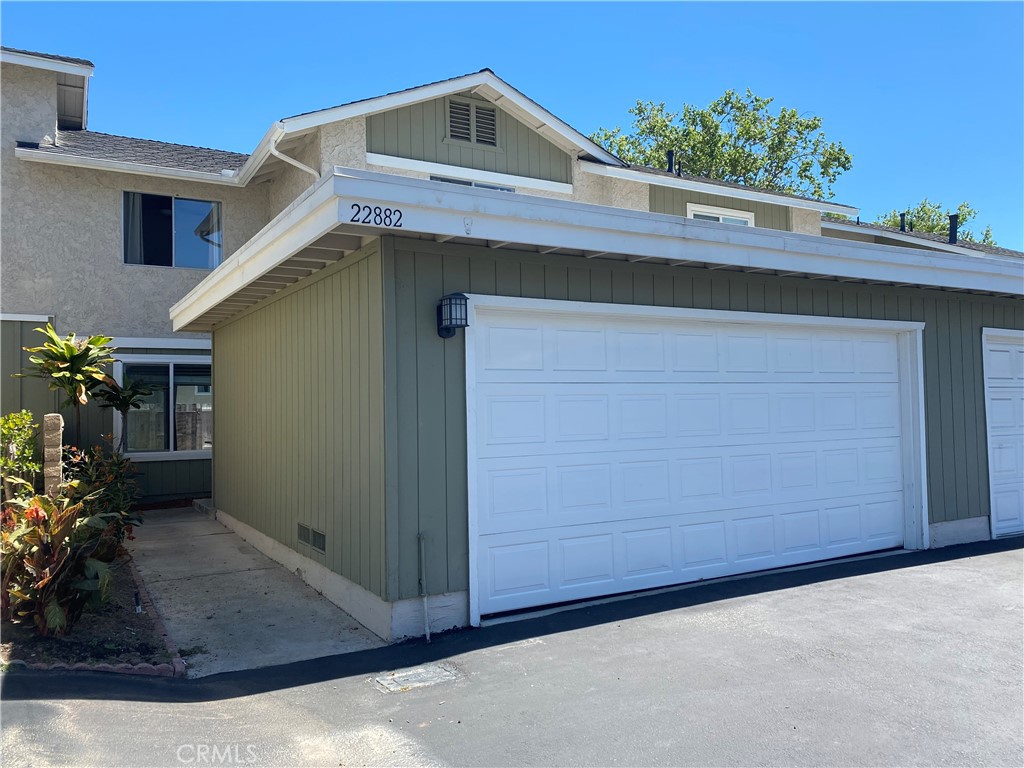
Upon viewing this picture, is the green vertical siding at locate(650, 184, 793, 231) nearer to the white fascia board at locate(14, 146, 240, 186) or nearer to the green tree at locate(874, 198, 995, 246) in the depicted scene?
the white fascia board at locate(14, 146, 240, 186)

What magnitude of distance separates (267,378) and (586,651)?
5.09 metres

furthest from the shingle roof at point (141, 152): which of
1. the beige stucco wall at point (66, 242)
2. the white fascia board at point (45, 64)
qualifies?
the white fascia board at point (45, 64)

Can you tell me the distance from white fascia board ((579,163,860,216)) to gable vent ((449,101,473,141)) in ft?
7.30

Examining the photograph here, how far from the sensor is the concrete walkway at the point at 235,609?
16.9 feet

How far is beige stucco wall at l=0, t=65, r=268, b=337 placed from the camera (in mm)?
11281

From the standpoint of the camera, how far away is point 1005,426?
Answer: 9461 millimetres

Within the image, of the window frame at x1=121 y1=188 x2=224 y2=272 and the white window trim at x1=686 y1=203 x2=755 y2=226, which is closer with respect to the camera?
the window frame at x1=121 y1=188 x2=224 y2=272

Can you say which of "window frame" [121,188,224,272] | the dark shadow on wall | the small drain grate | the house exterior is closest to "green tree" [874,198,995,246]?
the house exterior

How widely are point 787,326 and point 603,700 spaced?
4765mm

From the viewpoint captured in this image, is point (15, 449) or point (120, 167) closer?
point (15, 449)

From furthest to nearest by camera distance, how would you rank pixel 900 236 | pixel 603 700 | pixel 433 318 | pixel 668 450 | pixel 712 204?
pixel 900 236 → pixel 712 204 → pixel 668 450 → pixel 433 318 → pixel 603 700

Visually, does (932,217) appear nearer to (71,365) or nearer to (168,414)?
(168,414)

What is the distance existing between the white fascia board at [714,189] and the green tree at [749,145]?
15.8m

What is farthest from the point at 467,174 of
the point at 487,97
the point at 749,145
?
the point at 749,145
